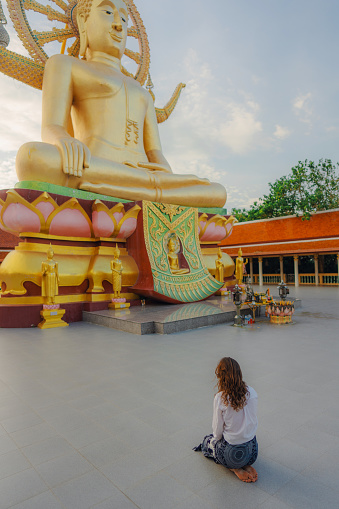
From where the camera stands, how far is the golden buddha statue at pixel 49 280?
696cm

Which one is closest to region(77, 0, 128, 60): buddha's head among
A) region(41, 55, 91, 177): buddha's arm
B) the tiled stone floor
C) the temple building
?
region(41, 55, 91, 177): buddha's arm

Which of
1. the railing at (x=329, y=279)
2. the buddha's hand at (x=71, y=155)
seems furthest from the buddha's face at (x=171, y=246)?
the railing at (x=329, y=279)

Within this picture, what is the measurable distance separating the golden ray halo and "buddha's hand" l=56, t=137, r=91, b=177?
3.89 meters

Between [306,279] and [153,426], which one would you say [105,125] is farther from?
[306,279]

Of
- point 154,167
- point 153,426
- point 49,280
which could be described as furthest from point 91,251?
point 153,426

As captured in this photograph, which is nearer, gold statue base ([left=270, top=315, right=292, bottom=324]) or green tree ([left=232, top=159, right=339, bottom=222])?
gold statue base ([left=270, top=315, right=292, bottom=324])

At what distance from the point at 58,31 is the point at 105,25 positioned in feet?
5.37

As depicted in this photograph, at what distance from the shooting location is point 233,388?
1887 millimetres

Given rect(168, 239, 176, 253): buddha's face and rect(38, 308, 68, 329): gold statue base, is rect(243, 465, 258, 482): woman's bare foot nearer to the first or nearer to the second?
rect(38, 308, 68, 329): gold statue base

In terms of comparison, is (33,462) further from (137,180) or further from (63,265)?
(137,180)

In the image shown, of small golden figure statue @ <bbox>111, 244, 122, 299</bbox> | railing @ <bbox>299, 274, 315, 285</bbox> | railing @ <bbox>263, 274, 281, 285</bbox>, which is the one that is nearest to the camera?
small golden figure statue @ <bbox>111, 244, 122, 299</bbox>

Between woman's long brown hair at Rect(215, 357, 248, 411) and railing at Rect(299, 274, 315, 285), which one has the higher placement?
railing at Rect(299, 274, 315, 285)

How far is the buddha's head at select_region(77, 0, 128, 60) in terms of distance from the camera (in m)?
10.1

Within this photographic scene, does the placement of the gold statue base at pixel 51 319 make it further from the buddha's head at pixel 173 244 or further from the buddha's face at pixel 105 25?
the buddha's face at pixel 105 25
